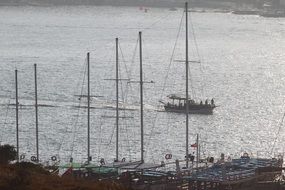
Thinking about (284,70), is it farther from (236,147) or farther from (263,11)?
(263,11)

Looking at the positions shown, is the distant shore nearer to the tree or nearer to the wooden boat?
the wooden boat

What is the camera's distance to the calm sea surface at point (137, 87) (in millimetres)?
45156

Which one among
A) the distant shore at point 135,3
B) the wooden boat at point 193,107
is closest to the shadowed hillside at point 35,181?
the wooden boat at point 193,107

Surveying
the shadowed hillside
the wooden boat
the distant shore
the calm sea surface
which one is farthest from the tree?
the distant shore

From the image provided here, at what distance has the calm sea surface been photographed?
45.2m

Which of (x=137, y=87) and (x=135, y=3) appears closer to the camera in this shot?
(x=137, y=87)

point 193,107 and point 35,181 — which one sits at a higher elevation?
point 35,181

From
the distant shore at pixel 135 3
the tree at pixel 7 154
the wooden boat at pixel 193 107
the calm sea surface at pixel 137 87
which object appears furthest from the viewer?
the distant shore at pixel 135 3

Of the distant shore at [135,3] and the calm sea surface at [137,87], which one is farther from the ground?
the distant shore at [135,3]

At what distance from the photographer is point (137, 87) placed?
6556cm

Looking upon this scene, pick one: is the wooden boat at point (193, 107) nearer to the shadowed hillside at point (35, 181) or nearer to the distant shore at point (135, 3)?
the shadowed hillside at point (35, 181)

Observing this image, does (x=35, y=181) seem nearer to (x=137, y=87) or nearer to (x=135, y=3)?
(x=137, y=87)

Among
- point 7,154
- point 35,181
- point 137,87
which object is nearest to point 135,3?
point 137,87

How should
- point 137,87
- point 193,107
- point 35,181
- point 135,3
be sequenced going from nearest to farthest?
point 35,181, point 193,107, point 137,87, point 135,3
